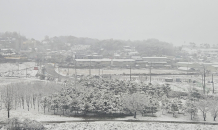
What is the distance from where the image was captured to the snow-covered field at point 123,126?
8234 millimetres

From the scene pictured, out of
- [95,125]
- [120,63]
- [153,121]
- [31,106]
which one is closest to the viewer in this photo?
[95,125]

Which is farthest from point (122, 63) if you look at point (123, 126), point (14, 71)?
point (123, 126)

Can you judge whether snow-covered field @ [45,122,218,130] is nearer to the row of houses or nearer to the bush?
→ the bush

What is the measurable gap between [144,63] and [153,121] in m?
23.2

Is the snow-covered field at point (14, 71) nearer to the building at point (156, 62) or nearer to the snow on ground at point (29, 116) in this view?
the snow on ground at point (29, 116)

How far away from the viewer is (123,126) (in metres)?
8.48

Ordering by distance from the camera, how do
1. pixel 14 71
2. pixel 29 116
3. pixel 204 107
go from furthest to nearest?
pixel 14 71 → pixel 204 107 → pixel 29 116

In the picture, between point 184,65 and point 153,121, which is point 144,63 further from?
point 153,121

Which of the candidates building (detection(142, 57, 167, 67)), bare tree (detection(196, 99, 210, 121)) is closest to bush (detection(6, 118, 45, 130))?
bare tree (detection(196, 99, 210, 121))

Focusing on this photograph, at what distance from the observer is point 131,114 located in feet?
33.5

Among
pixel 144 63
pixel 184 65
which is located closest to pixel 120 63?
pixel 144 63

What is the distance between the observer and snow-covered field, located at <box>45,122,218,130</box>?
324 inches

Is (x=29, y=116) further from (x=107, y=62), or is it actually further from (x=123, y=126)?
(x=107, y=62)

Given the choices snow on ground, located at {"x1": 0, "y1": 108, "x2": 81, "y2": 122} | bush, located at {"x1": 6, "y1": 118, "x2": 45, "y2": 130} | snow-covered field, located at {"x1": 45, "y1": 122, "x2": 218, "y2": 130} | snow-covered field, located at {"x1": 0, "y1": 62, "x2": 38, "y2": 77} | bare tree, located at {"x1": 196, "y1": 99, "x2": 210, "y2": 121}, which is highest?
snow-covered field, located at {"x1": 0, "y1": 62, "x2": 38, "y2": 77}
